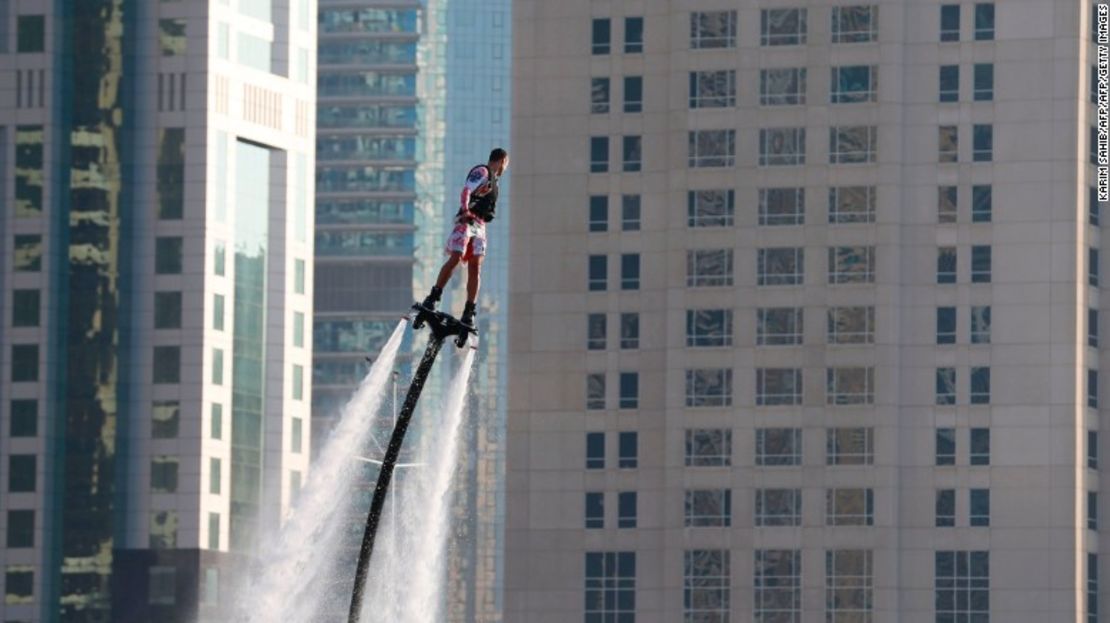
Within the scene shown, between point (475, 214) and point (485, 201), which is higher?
point (485, 201)

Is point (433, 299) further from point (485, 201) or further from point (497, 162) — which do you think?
point (497, 162)

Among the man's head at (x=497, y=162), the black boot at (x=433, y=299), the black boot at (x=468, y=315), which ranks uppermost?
the man's head at (x=497, y=162)

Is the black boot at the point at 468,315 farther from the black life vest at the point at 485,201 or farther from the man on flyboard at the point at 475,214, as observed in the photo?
the black life vest at the point at 485,201

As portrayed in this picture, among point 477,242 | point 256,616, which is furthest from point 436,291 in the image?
point 256,616

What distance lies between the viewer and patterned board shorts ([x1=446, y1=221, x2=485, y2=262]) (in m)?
51.2

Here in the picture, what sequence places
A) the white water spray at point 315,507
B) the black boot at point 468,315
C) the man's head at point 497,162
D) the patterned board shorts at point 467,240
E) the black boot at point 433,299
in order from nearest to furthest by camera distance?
the patterned board shorts at point 467,240, the man's head at point 497,162, the black boot at point 433,299, the black boot at point 468,315, the white water spray at point 315,507

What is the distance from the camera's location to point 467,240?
51.2 m

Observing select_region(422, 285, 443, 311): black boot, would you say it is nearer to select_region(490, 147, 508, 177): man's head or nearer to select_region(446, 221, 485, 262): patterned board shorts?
select_region(446, 221, 485, 262): patterned board shorts

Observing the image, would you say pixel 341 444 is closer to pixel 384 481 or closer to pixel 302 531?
pixel 302 531

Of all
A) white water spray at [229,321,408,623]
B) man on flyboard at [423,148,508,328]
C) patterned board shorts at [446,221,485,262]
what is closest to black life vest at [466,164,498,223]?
man on flyboard at [423,148,508,328]

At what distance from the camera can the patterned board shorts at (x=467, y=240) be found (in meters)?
51.2

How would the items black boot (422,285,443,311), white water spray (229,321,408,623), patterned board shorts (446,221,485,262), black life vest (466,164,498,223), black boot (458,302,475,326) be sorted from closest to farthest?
1. patterned board shorts (446,221,485,262)
2. black life vest (466,164,498,223)
3. black boot (422,285,443,311)
4. black boot (458,302,475,326)
5. white water spray (229,321,408,623)

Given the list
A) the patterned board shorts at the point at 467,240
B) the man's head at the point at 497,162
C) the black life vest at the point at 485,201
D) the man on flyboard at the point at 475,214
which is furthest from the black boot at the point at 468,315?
the man's head at the point at 497,162

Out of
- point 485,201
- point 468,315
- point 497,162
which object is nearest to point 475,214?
point 485,201
